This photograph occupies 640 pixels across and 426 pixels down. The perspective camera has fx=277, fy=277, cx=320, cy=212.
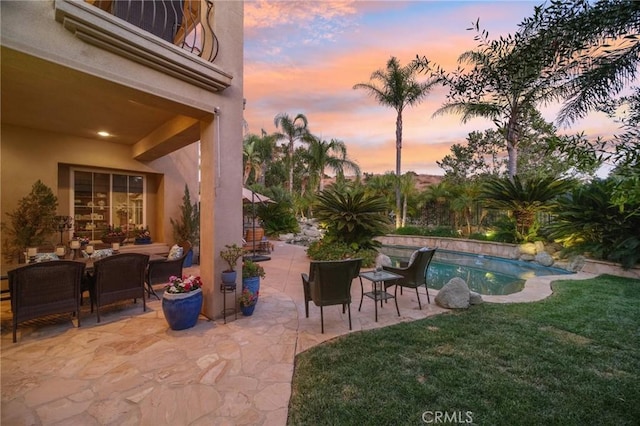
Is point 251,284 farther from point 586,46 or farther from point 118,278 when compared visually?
point 586,46

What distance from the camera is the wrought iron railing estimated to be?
160 inches

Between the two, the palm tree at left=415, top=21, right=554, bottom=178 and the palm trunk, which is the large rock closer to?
the palm tree at left=415, top=21, right=554, bottom=178

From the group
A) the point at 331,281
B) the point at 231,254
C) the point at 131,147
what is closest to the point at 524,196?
the point at 331,281

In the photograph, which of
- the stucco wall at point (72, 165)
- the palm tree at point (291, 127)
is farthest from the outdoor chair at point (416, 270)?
the palm tree at point (291, 127)

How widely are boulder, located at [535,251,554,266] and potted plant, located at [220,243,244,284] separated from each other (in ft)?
31.2

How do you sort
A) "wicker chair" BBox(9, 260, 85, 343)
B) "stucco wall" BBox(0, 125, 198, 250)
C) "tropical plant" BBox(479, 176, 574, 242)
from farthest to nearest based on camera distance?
"tropical plant" BBox(479, 176, 574, 242) → "stucco wall" BBox(0, 125, 198, 250) → "wicker chair" BBox(9, 260, 85, 343)

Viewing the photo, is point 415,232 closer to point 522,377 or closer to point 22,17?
point 522,377

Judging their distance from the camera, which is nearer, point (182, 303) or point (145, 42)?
point (145, 42)

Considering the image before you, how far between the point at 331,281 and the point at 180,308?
206 centimetres

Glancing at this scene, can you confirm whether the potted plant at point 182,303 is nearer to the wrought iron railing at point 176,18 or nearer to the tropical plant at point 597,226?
the wrought iron railing at point 176,18

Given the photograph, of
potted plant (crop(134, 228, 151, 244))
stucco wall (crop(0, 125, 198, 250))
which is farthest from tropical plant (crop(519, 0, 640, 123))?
potted plant (crop(134, 228, 151, 244))

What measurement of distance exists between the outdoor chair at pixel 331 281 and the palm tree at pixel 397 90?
1210cm

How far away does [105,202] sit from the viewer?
729 centimetres

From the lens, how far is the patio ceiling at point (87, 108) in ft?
9.78
